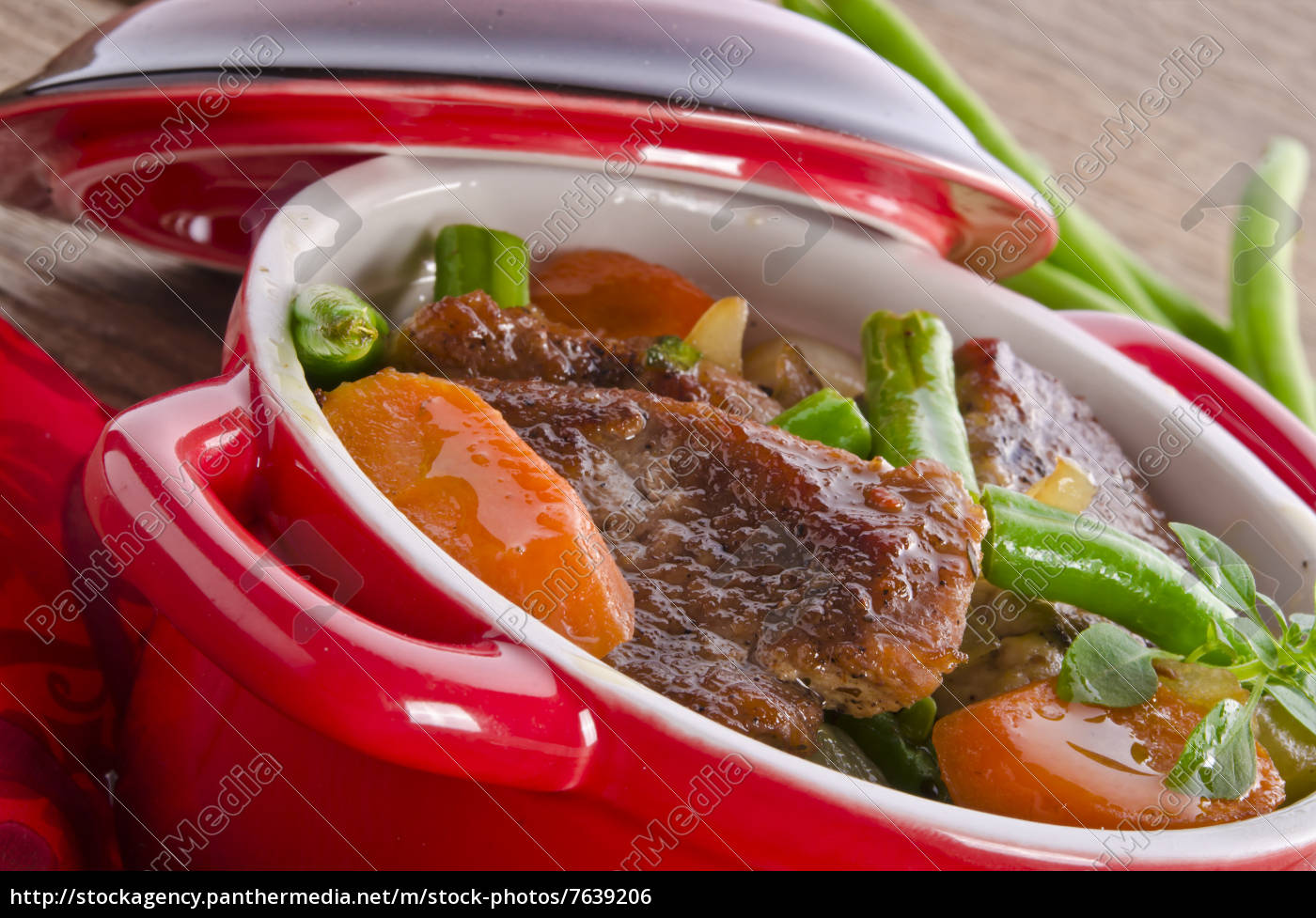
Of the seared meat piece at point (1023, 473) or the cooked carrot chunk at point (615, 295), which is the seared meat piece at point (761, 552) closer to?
the seared meat piece at point (1023, 473)

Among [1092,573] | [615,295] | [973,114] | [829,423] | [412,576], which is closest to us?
[412,576]

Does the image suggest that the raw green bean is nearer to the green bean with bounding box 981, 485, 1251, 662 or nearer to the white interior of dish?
the white interior of dish

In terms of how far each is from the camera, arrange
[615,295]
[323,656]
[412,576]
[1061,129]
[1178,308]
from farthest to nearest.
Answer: [1061,129]
[1178,308]
[615,295]
[412,576]
[323,656]

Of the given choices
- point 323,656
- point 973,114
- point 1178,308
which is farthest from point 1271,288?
point 323,656

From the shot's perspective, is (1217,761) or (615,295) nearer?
(1217,761)

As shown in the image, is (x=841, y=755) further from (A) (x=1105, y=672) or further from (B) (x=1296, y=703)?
(B) (x=1296, y=703)

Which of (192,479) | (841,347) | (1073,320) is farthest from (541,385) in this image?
(1073,320)

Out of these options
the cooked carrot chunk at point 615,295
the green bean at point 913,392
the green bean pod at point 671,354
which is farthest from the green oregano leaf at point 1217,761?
the cooked carrot chunk at point 615,295
